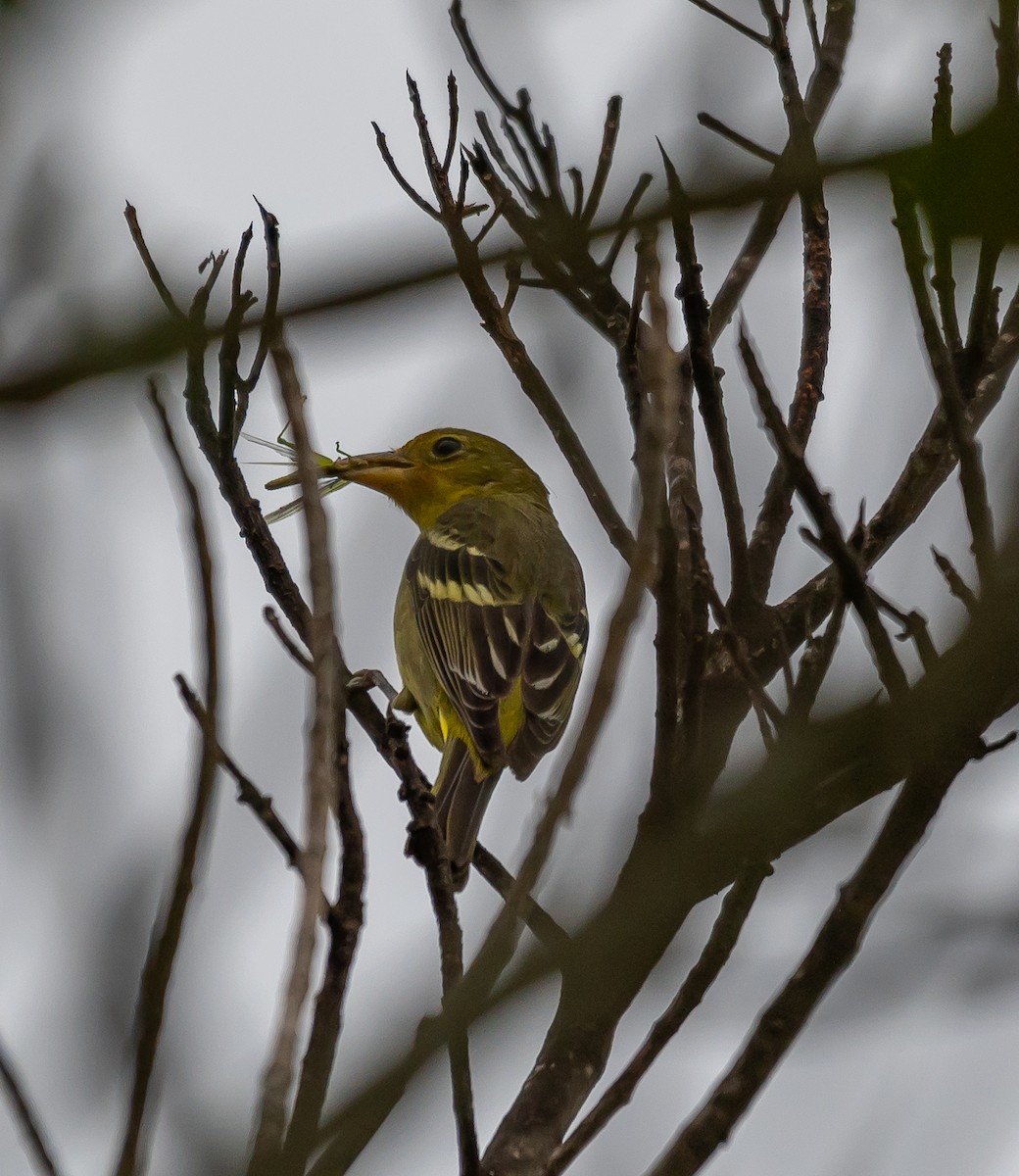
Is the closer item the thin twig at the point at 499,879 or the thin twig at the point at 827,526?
the thin twig at the point at 827,526

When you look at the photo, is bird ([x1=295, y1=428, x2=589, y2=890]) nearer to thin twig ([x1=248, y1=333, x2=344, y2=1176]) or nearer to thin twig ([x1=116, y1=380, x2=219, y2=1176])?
thin twig ([x1=248, y1=333, x2=344, y2=1176])

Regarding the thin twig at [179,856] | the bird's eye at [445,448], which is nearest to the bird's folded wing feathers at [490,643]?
the bird's eye at [445,448]

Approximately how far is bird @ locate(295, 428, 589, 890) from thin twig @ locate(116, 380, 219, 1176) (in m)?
3.08

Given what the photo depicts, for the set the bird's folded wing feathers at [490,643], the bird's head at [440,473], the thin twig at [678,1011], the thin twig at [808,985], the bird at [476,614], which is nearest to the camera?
the thin twig at [678,1011]

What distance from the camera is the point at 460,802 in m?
5.96

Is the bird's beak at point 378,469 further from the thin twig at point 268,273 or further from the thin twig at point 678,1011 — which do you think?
the thin twig at point 678,1011

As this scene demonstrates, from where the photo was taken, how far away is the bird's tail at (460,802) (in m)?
5.27

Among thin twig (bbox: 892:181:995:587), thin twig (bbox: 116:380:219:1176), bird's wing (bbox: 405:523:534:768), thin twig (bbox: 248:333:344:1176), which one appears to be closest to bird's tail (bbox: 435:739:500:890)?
bird's wing (bbox: 405:523:534:768)

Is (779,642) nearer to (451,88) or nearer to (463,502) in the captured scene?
(451,88)

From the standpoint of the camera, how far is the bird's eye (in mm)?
9477

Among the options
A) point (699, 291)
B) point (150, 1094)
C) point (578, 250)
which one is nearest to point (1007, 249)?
point (578, 250)

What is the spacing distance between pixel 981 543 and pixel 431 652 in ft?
15.4

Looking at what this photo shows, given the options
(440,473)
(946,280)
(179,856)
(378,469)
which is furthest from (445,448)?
(179,856)

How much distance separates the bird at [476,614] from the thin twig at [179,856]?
308 cm
